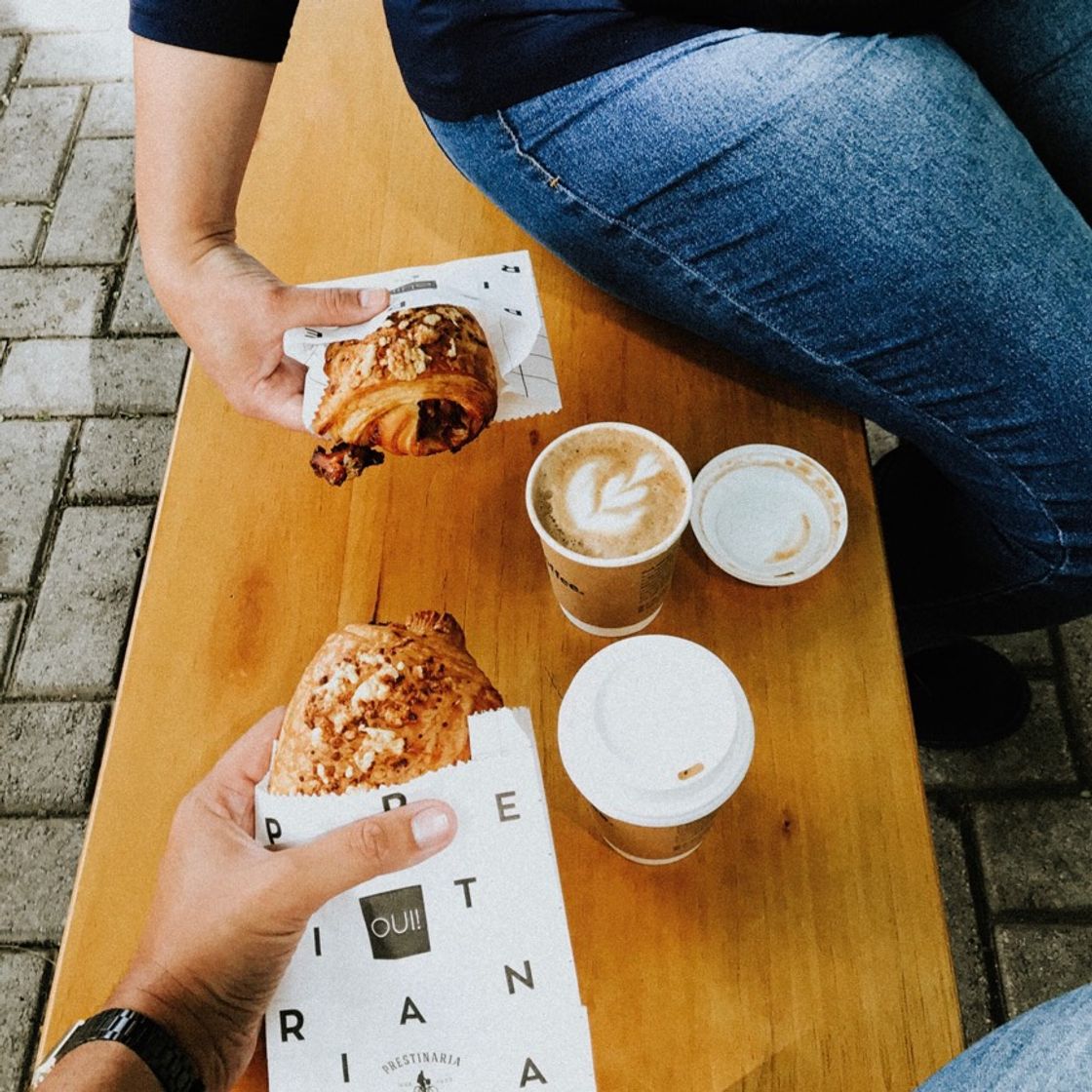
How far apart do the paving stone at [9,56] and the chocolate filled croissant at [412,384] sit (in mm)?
2453

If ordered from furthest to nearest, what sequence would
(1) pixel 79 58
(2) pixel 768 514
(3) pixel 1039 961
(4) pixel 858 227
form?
(1) pixel 79 58 → (3) pixel 1039 961 → (2) pixel 768 514 → (4) pixel 858 227

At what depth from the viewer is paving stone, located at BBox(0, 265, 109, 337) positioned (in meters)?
2.23

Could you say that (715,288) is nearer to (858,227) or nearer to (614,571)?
(858,227)

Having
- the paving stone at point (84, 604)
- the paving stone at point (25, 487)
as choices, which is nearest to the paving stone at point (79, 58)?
the paving stone at point (25, 487)

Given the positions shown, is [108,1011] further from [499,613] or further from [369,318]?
[369,318]

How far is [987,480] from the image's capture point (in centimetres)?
106

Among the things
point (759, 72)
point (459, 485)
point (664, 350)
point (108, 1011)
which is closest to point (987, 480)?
point (664, 350)

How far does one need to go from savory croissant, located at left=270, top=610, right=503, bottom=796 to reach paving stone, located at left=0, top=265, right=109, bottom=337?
5.92 feet

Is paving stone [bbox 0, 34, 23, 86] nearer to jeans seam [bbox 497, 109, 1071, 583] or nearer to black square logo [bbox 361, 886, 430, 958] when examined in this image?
jeans seam [bbox 497, 109, 1071, 583]

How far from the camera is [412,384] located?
3.00ft

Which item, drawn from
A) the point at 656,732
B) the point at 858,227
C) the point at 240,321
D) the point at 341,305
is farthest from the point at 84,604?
the point at 858,227

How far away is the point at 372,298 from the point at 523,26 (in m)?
0.36

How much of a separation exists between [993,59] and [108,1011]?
1.47 metres

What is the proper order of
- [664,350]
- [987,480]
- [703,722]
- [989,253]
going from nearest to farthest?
[703,722], [989,253], [987,480], [664,350]
